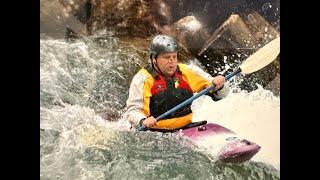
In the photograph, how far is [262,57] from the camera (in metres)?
2.65

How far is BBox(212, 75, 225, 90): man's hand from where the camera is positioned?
8.52 feet

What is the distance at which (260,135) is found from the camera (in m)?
2.63

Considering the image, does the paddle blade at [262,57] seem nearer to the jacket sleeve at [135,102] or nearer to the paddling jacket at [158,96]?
the paddling jacket at [158,96]

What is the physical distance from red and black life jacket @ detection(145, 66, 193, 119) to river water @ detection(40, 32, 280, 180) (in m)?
0.07

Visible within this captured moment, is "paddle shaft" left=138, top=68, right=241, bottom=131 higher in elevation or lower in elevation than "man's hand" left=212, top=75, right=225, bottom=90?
lower

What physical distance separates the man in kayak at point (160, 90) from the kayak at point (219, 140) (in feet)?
0.18

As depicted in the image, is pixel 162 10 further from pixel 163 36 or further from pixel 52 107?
pixel 52 107

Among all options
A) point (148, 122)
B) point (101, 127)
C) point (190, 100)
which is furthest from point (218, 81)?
point (101, 127)

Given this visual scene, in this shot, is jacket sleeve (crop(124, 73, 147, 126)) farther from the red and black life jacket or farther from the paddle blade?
the paddle blade

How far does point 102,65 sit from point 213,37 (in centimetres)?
59

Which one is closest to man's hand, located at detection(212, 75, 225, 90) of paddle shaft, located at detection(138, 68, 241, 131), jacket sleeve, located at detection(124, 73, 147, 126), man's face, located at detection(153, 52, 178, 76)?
paddle shaft, located at detection(138, 68, 241, 131)

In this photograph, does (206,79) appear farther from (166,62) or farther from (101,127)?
(101,127)

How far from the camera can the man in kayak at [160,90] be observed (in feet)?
8.29

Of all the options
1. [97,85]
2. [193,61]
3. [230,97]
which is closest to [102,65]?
[97,85]
